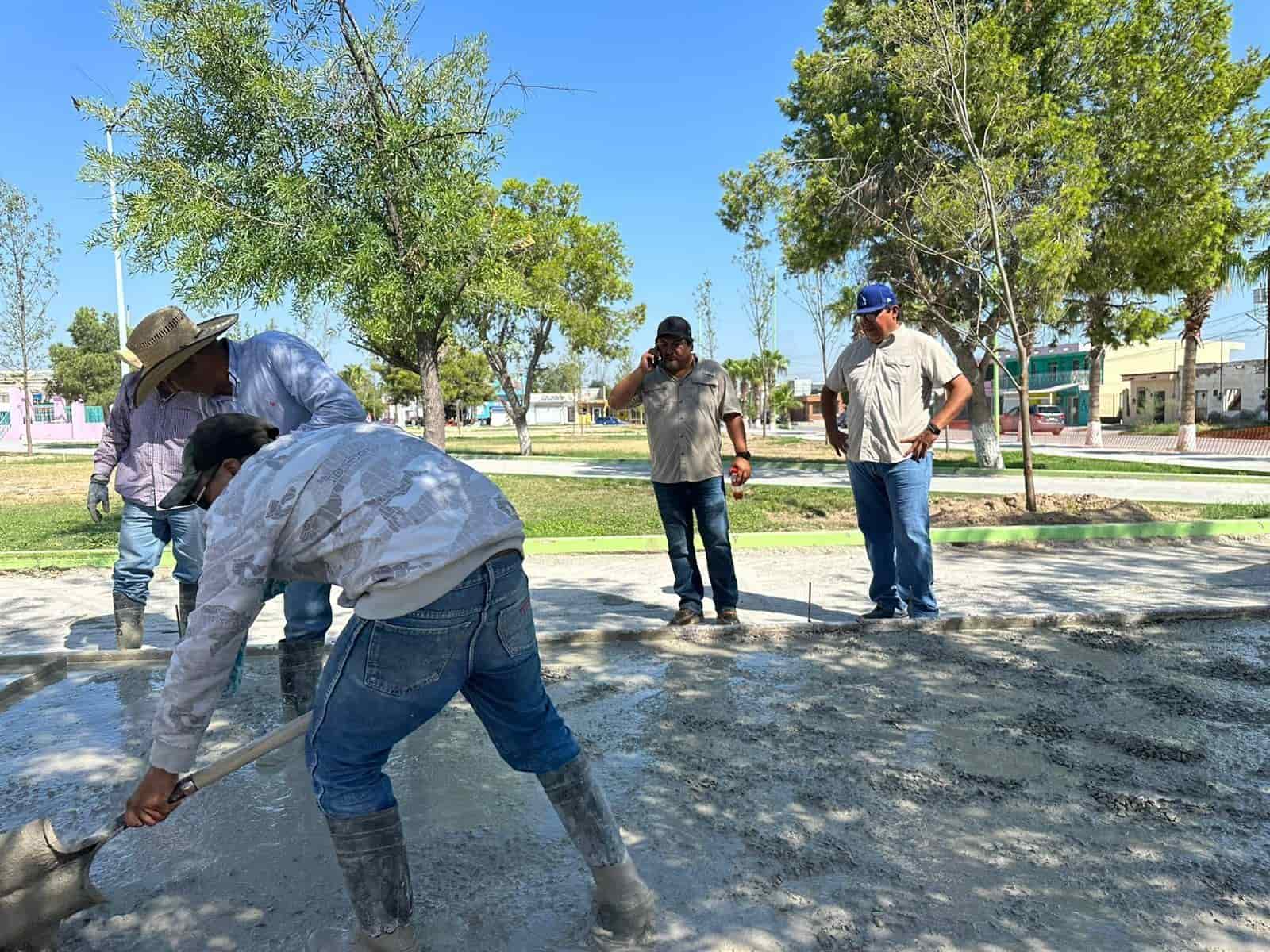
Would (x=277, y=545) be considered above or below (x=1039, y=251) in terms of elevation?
below

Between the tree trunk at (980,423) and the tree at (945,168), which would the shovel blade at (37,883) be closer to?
the tree at (945,168)

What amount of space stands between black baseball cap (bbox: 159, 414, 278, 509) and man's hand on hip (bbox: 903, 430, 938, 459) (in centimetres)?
352

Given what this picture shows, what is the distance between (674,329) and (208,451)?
10.4ft

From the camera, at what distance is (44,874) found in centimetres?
215

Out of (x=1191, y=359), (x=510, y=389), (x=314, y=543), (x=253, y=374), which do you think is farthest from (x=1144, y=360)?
(x=314, y=543)

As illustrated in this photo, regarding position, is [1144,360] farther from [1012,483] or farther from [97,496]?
[97,496]

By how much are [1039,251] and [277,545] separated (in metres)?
12.1

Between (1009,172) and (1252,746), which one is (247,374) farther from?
(1009,172)

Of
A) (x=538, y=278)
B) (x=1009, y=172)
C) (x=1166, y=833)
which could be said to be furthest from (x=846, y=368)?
(x=538, y=278)

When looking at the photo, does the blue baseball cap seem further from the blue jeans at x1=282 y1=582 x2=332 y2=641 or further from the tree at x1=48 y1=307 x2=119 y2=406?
the tree at x1=48 y1=307 x2=119 y2=406

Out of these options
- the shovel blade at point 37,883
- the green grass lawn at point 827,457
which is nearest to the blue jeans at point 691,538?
the shovel blade at point 37,883

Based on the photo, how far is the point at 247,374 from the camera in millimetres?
3289

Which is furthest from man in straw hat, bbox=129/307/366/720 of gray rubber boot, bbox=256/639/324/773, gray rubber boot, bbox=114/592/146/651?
gray rubber boot, bbox=114/592/146/651

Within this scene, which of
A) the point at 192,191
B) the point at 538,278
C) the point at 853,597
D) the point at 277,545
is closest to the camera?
the point at 277,545
